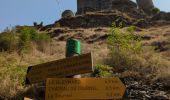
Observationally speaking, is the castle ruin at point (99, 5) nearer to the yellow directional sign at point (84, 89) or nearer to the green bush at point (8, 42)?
the green bush at point (8, 42)

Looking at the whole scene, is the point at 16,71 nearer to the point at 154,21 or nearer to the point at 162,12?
the point at 154,21

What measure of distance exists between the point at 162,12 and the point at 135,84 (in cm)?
2845

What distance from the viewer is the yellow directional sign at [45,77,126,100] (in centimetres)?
615

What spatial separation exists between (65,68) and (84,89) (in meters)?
0.53

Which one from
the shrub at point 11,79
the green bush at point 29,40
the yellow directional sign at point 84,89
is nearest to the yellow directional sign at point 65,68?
the yellow directional sign at point 84,89

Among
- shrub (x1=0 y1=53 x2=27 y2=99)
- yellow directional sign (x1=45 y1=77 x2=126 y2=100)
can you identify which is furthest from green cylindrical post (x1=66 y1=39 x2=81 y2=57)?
shrub (x1=0 y1=53 x2=27 y2=99)

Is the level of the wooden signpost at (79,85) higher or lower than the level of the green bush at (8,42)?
lower

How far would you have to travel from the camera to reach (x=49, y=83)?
627 cm

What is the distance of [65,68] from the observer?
21.4ft

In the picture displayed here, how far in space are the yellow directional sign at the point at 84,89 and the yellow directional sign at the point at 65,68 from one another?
0.65ft

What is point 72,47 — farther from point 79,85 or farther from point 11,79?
point 11,79

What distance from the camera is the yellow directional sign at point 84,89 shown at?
20.2 feet


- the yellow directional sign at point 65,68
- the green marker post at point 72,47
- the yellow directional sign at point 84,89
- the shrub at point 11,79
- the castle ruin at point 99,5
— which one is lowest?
the shrub at point 11,79

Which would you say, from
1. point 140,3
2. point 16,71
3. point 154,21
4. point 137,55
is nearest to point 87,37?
point 154,21
